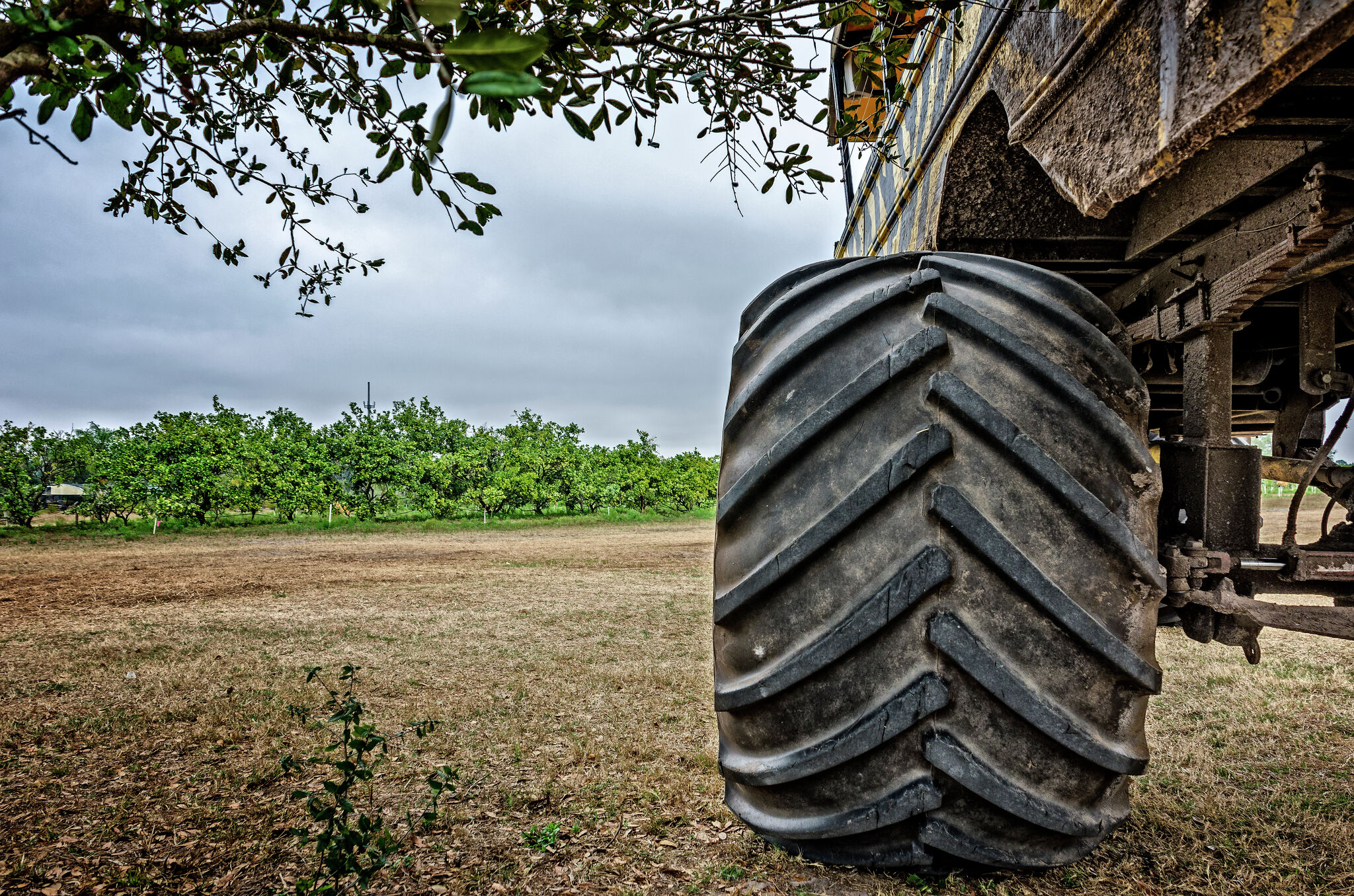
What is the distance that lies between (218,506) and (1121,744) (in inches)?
736

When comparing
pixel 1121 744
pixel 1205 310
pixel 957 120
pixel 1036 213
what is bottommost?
pixel 1121 744

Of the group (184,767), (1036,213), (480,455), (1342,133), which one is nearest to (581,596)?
(184,767)

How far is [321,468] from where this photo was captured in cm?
1684

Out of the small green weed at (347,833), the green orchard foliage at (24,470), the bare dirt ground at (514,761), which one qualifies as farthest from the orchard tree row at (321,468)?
the small green weed at (347,833)

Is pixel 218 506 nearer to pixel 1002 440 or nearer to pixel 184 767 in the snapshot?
pixel 184 767

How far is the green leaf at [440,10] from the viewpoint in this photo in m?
0.50

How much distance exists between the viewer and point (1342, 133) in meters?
0.96

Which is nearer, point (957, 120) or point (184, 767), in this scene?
point (957, 120)

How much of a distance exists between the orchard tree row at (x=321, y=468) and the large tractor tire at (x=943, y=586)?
17.8m

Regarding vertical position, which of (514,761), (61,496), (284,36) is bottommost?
(61,496)

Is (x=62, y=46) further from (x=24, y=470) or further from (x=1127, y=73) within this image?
(x=24, y=470)

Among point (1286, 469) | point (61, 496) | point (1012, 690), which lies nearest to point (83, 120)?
point (1012, 690)

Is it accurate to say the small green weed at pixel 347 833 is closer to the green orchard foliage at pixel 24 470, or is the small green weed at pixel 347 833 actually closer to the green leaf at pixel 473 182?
the green leaf at pixel 473 182

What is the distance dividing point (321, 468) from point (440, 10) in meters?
18.5
